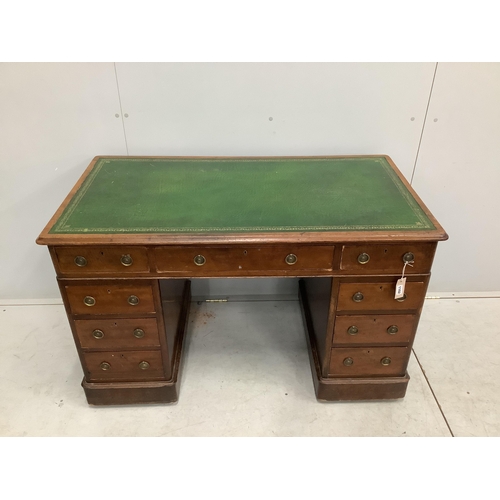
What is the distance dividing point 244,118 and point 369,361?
125cm

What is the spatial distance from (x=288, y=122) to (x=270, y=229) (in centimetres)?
76

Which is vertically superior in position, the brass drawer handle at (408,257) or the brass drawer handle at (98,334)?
the brass drawer handle at (408,257)

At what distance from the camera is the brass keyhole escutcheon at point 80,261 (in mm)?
1590

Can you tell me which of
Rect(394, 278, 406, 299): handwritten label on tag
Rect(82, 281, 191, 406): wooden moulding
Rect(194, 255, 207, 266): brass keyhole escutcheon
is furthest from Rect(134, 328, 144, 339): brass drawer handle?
Rect(394, 278, 406, 299): handwritten label on tag

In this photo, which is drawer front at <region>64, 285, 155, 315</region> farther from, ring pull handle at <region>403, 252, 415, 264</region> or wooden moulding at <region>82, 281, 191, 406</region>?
ring pull handle at <region>403, 252, 415, 264</region>

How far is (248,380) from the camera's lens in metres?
2.12

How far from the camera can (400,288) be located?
5.50 ft

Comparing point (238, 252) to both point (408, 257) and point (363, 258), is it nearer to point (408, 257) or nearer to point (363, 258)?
point (363, 258)

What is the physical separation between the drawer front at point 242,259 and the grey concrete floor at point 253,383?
0.72 metres

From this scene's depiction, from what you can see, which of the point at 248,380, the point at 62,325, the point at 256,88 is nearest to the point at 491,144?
the point at 256,88

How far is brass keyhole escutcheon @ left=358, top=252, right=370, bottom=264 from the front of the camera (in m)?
1.61

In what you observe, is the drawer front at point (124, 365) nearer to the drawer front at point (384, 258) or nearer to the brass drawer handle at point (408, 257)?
the drawer front at point (384, 258)

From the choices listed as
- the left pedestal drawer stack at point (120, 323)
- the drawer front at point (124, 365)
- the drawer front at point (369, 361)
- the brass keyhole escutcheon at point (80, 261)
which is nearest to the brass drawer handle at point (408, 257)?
the drawer front at point (369, 361)

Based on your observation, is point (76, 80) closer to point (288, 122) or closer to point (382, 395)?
point (288, 122)
